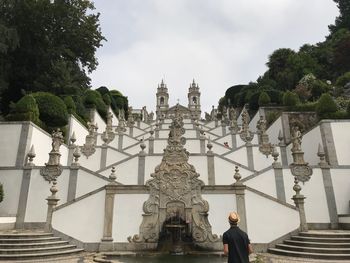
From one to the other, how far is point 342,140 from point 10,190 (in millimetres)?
16453

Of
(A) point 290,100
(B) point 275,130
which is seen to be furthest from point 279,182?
(A) point 290,100

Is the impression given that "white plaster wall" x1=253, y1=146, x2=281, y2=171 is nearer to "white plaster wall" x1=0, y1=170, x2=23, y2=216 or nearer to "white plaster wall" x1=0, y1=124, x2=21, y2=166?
"white plaster wall" x1=0, y1=170, x2=23, y2=216

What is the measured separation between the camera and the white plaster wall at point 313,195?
44.4 feet

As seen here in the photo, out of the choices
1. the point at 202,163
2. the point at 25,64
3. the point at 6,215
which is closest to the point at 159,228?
the point at 202,163

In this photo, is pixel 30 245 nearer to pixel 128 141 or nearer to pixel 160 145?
pixel 160 145

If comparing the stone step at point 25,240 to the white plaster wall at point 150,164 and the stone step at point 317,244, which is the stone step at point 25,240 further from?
the stone step at point 317,244

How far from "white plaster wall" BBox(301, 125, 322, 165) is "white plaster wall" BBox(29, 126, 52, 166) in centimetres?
1465

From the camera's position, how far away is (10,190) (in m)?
14.0

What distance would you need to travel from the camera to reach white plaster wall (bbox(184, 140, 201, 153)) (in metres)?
21.0

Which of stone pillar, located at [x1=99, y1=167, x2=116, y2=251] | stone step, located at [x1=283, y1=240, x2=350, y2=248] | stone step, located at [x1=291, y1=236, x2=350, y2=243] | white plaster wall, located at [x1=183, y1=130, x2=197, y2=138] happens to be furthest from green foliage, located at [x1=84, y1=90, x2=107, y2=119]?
stone step, located at [x1=291, y1=236, x2=350, y2=243]

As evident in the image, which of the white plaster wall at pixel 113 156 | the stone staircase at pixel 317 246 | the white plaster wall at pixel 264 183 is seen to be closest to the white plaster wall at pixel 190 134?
the white plaster wall at pixel 113 156

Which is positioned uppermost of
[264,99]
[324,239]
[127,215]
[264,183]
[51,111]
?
[264,99]

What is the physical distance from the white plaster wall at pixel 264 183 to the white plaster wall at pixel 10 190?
10413mm

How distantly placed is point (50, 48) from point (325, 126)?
2140cm
